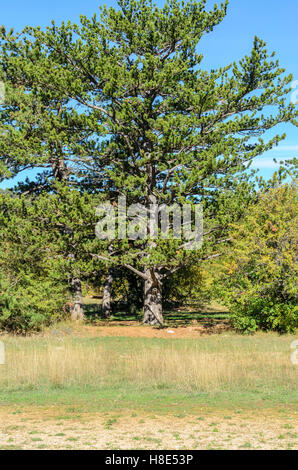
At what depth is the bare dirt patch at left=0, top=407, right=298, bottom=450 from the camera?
744 cm

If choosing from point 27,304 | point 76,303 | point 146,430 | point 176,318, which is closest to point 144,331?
point 27,304

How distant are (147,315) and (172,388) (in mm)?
15242

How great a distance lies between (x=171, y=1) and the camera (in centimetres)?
2364

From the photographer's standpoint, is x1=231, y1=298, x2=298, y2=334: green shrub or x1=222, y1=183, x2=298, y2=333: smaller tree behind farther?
x1=231, y1=298, x2=298, y2=334: green shrub

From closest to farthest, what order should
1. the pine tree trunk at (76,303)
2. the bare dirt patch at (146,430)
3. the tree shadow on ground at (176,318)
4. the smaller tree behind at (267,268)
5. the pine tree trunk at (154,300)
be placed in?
the bare dirt patch at (146,430)
the smaller tree behind at (267,268)
the pine tree trunk at (154,300)
the tree shadow on ground at (176,318)
the pine tree trunk at (76,303)

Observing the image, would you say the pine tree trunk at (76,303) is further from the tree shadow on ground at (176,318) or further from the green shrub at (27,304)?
the green shrub at (27,304)

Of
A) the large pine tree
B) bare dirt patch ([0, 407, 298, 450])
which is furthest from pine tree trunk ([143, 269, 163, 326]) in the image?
bare dirt patch ([0, 407, 298, 450])

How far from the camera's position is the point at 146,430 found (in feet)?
26.9

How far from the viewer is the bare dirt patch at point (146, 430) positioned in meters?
7.44

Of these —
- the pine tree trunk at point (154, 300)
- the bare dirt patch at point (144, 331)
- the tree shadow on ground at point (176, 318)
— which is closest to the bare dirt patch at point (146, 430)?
the bare dirt patch at point (144, 331)

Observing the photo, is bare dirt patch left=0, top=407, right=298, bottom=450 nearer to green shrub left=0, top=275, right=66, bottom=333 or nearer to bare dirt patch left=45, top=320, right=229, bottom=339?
green shrub left=0, top=275, right=66, bottom=333

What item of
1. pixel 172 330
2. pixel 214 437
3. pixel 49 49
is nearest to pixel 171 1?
pixel 49 49
